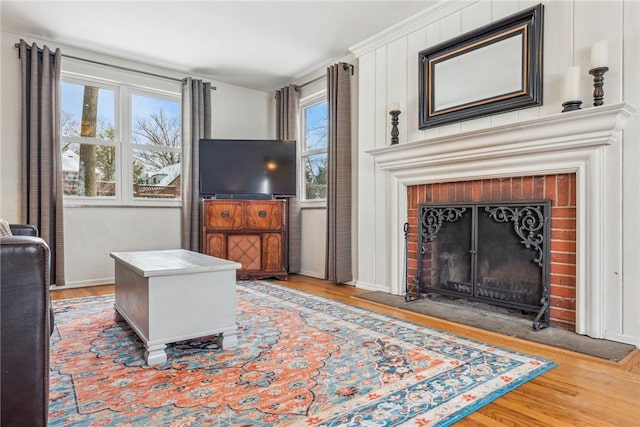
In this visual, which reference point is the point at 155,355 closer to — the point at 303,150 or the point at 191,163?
the point at 191,163

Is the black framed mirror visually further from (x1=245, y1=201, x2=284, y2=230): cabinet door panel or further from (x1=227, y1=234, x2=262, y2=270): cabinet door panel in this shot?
(x1=227, y1=234, x2=262, y2=270): cabinet door panel

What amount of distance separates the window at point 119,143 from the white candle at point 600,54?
154 inches

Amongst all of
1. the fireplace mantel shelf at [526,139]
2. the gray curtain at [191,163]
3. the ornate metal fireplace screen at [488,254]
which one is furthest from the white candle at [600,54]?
the gray curtain at [191,163]

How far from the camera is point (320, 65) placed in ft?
14.2

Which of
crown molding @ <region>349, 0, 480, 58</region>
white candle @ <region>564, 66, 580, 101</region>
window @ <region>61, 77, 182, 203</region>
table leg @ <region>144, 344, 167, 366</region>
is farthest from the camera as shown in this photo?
window @ <region>61, 77, 182, 203</region>

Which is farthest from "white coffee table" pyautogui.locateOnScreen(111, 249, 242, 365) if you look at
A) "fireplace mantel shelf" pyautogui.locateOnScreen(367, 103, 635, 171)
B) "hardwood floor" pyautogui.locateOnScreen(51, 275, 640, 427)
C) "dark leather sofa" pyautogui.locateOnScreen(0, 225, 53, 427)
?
"fireplace mantel shelf" pyautogui.locateOnScreen(367, 103, 635, 171)

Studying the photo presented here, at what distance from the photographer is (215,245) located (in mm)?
4133

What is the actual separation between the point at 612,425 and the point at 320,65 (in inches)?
156

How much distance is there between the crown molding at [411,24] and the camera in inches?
116

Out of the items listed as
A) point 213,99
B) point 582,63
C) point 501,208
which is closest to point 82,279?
point 213,99

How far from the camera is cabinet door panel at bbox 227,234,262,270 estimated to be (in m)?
4.18

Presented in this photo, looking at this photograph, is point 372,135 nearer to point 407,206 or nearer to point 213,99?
point 407,206

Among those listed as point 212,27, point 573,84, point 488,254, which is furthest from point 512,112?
point 212,27

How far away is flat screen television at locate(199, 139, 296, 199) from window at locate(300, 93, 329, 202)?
291 millimetres
